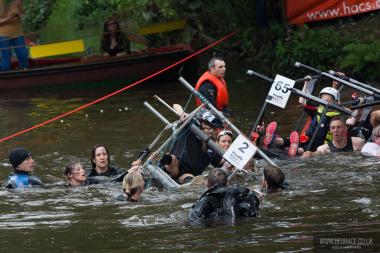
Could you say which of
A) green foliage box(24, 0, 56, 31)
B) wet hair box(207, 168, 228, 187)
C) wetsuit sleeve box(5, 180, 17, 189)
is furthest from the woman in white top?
green foliage box(24, 0, 56, 31)

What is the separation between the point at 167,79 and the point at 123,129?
18.6 ft

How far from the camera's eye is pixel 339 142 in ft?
45.4

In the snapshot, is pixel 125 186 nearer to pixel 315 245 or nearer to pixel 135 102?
pixel 315 245

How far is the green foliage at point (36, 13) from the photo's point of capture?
29.4m

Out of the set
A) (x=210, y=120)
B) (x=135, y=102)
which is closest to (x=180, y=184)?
(x=210, y=120)

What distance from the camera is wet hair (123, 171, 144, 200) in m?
11.5

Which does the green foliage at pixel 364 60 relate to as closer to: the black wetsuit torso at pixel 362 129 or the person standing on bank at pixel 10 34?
the black wetsuit torso at pixel 362 129

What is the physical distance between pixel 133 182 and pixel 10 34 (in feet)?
39.7

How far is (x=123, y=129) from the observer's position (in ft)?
58.5

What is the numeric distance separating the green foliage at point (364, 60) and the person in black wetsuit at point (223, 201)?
9.81 meters

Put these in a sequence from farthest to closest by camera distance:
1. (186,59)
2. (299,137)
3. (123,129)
A: (186,59) < (123,129) < (299,137)

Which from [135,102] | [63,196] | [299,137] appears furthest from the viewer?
[135,102]

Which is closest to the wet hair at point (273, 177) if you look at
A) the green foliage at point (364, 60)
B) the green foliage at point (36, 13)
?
the green foliage at point (364, 60)

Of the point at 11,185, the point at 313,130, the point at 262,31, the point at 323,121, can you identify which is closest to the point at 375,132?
the point at 323,121
